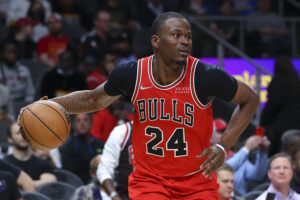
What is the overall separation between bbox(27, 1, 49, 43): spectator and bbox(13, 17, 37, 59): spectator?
292mm

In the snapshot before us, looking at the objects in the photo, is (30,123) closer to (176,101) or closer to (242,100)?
(176,101)

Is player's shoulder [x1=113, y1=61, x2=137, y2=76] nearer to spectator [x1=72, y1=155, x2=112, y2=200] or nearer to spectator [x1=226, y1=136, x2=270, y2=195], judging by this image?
spectator [x1=72, y1=155, x2=112, y2=200]

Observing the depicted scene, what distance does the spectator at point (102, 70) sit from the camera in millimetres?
10727

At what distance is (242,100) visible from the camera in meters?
4.88

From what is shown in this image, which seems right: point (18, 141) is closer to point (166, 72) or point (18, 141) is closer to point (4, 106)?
point (4, 106)

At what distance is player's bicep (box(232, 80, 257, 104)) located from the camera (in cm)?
483

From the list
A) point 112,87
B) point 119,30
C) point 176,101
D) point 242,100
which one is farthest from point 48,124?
point 119,30

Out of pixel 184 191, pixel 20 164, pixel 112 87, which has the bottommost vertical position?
pixel 20 164

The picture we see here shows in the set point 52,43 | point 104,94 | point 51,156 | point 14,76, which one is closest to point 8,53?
point 14,76

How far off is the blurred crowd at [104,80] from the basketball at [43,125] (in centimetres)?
188

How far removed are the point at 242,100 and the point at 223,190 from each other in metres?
2.29

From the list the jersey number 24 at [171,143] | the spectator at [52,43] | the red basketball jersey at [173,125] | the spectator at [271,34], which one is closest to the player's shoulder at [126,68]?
the red basketball jersey at [173,125]

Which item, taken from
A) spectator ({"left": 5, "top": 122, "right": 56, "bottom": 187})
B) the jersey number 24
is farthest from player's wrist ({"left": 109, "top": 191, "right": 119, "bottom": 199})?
the jersey number 24

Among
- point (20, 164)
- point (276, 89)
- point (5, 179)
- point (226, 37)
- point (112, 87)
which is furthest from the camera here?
point (226, 37)
